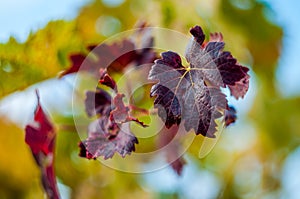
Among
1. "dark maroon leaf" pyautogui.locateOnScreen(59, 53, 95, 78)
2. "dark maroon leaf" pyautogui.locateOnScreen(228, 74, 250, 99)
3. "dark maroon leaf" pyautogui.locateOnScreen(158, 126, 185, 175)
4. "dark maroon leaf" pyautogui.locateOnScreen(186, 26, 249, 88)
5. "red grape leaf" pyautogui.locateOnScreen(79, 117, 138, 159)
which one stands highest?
"dark maroon leaf" pyautogui.locateOnScreen(59, 53, 95, 78)

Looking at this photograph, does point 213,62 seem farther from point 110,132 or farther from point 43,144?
point 43,144

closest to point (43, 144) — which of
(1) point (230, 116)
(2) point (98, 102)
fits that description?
(2) point (98, 102)

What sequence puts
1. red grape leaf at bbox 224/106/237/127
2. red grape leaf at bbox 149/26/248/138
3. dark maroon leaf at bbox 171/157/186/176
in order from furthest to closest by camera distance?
dark maroon leaf at bbox 171/157/186/176, red grape leaf at bbox 224/106/237/127, red grape leaf at bbox 149/26/248/138

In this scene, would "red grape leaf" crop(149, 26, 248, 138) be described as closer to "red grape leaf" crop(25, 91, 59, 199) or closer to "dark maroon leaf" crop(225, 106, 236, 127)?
"dark maroon leaf" crop(225, 106, 236, 127)

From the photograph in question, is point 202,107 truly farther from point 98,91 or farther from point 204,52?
point 98,91

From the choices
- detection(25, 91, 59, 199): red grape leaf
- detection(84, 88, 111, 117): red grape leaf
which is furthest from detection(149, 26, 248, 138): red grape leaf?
detection(25, 91, 59, 199): red grape leaf
